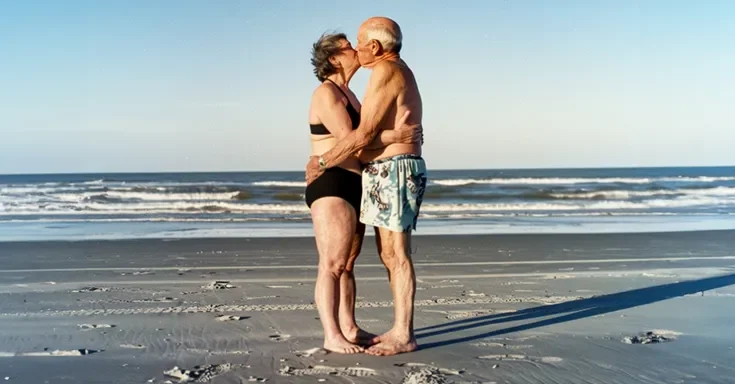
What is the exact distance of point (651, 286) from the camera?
24.0ft

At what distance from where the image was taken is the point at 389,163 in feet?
14.8

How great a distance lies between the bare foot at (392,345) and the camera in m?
4.52

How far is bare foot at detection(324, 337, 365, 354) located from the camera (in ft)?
15.0

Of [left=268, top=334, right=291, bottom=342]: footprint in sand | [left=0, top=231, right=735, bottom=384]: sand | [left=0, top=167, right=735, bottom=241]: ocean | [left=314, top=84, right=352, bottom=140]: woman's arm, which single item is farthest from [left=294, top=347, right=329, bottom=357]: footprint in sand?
[left=0, top=167, right=735, bottom=241]: ocean

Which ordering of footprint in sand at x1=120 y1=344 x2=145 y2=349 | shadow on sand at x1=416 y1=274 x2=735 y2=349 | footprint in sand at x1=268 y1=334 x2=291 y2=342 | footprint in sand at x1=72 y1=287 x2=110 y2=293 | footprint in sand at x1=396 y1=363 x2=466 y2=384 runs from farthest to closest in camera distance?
footprint in sand at x1=72 y1=287 x2=110 y2=293 < shadow on sand at x1=416 y1=274 x2=735 y2=349 < footprint in sand at x1=268 y1=334 x2=291 y2=342 < footprint in sand at x1=120 y1=344 x2=145 y2=349 < footprint in sand at x1=396 y1=363 x2=466 y2=384

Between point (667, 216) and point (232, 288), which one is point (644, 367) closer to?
point (232, 288)

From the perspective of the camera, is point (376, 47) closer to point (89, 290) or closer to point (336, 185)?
point (336, 185)

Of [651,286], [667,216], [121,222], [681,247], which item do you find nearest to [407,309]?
[651,286]

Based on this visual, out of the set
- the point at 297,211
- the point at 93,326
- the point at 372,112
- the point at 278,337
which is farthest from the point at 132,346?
the point at 297,211

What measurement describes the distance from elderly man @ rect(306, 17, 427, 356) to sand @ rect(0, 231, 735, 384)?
404 millimetres

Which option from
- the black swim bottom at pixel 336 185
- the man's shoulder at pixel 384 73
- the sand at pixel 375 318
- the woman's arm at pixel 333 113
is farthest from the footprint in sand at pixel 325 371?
the man's shoulder at pixel 384 73

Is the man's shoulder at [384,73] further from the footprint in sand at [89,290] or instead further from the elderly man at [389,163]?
the footprint in sand at [89,290]

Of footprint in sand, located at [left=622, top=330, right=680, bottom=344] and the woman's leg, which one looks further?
footprint in sand, located at [left=622, top=330, right=680, bottom=344]

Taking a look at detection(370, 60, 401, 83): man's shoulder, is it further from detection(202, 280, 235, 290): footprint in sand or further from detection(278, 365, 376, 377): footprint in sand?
detection(202, 280, 235, 290): footprint in sand
